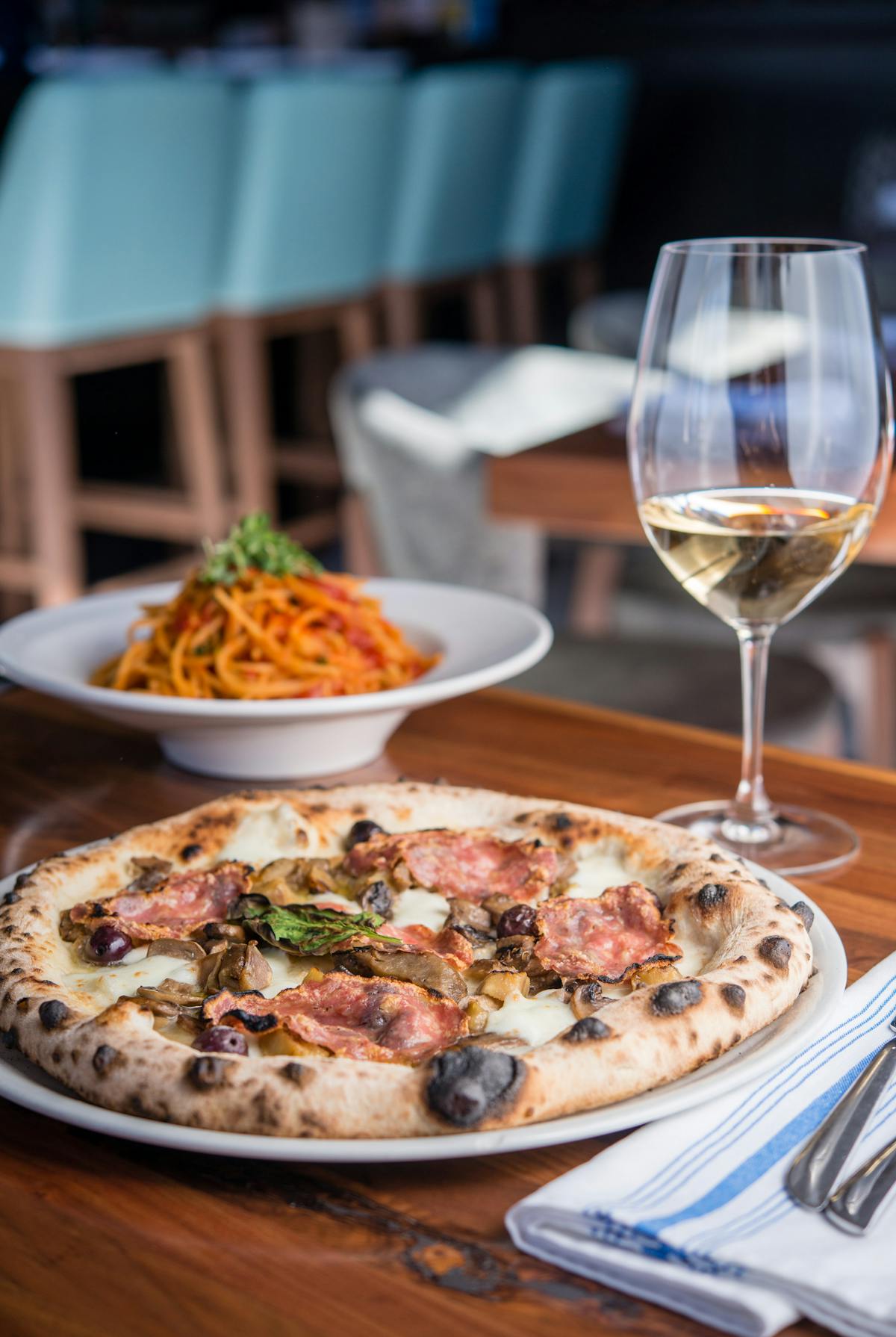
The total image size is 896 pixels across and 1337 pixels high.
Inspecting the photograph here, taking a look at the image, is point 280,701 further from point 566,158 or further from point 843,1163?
point 566,158

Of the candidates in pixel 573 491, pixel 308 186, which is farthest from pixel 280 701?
pixel 308 186

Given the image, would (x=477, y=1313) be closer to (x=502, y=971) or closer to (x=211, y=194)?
(x=502, y=971)

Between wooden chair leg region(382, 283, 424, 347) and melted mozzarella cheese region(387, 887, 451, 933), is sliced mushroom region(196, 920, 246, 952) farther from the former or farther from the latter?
wooden chair leg region(382, 283, 424, 347)

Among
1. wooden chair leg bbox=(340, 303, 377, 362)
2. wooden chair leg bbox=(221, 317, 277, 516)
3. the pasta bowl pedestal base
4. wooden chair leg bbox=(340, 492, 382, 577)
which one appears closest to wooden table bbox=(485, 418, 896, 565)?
the pasta bowl pedestal base

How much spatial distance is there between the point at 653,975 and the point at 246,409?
3488mm

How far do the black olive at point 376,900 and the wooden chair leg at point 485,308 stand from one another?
4.76 meters

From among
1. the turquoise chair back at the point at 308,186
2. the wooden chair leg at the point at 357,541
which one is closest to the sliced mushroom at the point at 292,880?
the wooden chair leg at the point at 357,541

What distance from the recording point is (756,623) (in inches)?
40.3

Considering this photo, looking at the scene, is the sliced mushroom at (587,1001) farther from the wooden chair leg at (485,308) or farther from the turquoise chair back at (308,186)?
the wooden chair leg at (485,308)

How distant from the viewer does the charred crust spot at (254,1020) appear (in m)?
0.67

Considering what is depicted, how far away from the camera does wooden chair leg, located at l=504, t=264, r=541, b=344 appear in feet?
18.0

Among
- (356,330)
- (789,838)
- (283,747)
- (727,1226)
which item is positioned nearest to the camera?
(727,1226)

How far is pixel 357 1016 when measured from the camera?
27.3 inches

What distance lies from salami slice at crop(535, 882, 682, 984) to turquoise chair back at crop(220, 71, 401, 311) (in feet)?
11.0
